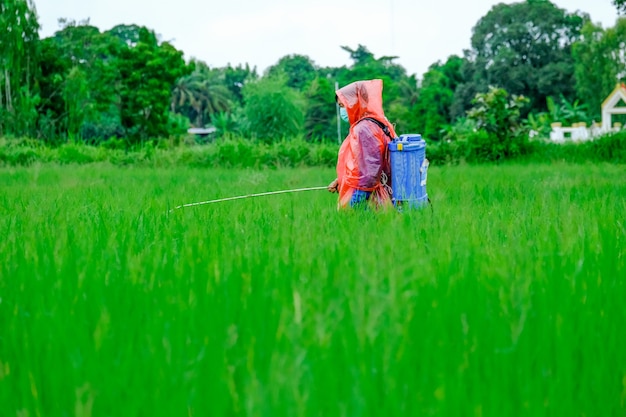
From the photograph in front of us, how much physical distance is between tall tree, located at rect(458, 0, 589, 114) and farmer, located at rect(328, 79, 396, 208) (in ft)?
122

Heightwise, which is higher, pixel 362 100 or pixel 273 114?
pixel 273 114

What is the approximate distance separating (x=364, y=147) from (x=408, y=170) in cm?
35

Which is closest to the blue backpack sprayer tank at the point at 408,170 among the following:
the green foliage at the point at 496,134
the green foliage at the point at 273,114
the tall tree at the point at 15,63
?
the green foliage at the point at 496,134

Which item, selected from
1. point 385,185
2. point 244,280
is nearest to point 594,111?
point 385,185

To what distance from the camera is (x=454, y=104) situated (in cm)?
4238

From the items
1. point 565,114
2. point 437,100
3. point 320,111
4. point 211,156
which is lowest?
point 211,156

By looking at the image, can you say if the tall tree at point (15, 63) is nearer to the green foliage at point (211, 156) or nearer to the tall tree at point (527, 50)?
the green foliage at point (211, 156)

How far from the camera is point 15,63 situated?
2550 cm

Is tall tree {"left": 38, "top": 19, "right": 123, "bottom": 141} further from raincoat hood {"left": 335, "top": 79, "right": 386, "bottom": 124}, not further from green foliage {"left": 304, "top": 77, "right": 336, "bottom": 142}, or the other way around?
raincoat hood {"left": 335, "top": 79, "right": 386, "bottom": 124}

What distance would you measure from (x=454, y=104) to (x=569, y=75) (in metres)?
6.82

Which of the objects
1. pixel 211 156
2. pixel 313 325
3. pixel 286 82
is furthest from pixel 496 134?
pixel 286 82

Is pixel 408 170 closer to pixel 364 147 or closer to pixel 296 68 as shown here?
pixel 364 147

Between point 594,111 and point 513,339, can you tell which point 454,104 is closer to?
point 594,111

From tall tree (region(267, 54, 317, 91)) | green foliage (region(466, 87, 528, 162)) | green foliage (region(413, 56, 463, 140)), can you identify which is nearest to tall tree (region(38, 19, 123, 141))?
green foliage (region(466, 87, 528, 162))
